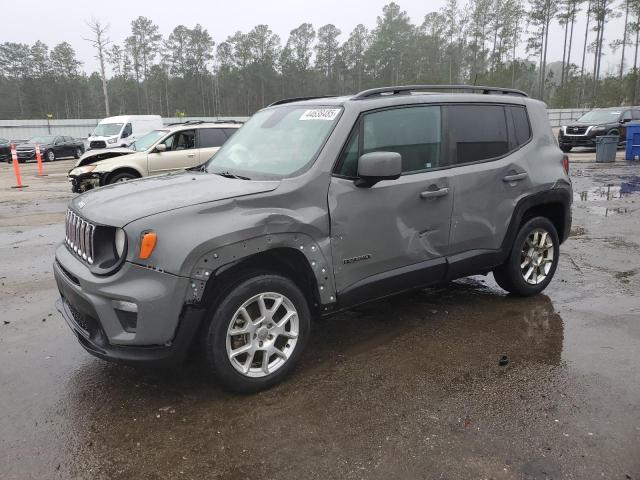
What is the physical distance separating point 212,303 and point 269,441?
866 mm

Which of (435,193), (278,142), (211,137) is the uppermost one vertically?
(278,142)

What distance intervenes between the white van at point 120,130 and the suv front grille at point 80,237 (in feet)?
67.6

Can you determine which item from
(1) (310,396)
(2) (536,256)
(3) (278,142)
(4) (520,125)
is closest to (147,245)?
(1) (310,396)

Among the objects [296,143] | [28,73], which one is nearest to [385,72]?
[28,73]

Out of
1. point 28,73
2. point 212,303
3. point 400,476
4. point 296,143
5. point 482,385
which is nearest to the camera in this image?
point 400,476

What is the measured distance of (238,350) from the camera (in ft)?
10.6

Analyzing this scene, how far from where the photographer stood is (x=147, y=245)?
2.92 metres

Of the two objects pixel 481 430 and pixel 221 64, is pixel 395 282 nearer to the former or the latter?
pixel 481 430

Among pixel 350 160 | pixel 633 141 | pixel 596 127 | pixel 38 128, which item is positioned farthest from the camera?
pixel 38 128

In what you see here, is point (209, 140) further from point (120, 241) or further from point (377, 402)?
point (377, 402)

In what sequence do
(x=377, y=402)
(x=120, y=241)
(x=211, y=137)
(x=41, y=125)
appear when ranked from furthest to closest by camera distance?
(x=41, y=125), (x=211, y=137), (x=377, y=402), (x=120, y=241)

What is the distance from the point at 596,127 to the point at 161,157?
1837 centimetres

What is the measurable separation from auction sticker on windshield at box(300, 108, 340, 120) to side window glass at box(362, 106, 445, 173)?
0.24 m

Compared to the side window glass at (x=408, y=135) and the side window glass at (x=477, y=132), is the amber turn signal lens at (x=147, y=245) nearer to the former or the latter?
the side window glass at (x=408, y=135)
